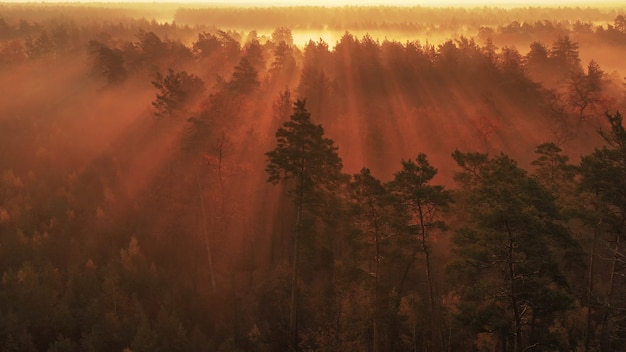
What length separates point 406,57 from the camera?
282ft

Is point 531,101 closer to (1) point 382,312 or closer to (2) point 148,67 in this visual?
(1) point 382,312

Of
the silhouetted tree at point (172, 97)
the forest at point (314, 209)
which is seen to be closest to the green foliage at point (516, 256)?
the forest at point (314, 209)

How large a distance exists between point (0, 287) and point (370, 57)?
6756cm

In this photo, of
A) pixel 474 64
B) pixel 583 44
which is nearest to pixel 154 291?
pixel 474 64

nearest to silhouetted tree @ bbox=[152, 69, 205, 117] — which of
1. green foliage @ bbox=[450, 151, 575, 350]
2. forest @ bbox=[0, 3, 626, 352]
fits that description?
forest @ bbox=[0, 3, 626, 352]

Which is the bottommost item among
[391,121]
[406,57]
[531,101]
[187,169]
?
[187,169]

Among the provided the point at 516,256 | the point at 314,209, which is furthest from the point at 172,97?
the point at 516,256

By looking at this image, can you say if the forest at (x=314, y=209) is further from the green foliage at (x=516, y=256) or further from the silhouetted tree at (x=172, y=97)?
the silhouetted tree at (x=172, y=97)

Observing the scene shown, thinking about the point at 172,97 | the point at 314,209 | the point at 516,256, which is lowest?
the point at 516,256

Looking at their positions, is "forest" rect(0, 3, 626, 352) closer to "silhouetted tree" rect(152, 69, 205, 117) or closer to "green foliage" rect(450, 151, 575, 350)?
"green foliage" rect(450, 151, 575, 350)

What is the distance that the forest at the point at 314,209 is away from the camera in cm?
2366

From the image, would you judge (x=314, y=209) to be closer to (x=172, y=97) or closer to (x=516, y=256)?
(x=516, y=256)

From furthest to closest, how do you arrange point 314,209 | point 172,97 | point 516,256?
point 172,97 < point 314,209 < point 516,256

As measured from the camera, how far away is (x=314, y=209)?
30.3 meters
